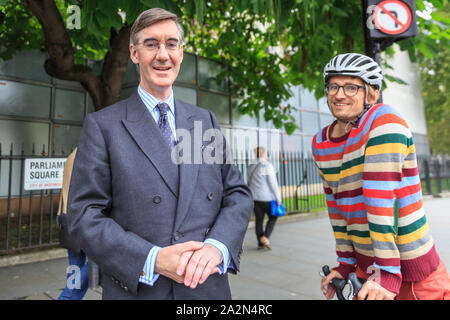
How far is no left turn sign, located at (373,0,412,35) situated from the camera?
2.45 metres

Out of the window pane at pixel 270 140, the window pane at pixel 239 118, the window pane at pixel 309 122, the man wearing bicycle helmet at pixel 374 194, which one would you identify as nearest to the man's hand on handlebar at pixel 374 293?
the man wearing bicycle helmet at pixel 374 194

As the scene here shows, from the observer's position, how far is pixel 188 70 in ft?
36.1

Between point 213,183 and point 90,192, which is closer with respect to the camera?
point 90,192

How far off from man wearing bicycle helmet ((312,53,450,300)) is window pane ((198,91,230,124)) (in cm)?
985

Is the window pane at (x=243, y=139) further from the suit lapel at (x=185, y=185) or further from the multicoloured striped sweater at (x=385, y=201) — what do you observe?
the suit lapel at (x=185, y=185)

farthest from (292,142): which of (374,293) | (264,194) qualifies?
(374,293)

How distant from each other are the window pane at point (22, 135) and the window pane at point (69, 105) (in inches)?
23.8

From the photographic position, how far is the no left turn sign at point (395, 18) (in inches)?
96.6

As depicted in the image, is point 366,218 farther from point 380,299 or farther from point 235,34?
point 235,34

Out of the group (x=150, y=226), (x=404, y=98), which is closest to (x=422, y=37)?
(x=150, y=226)

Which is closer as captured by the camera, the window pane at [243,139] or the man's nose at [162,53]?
the man's nose at [162,53]

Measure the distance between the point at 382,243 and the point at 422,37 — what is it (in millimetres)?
3551

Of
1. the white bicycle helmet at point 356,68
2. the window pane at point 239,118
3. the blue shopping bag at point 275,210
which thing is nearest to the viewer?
the white bicycle helmet at point 356,68

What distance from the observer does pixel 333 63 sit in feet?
5.70
